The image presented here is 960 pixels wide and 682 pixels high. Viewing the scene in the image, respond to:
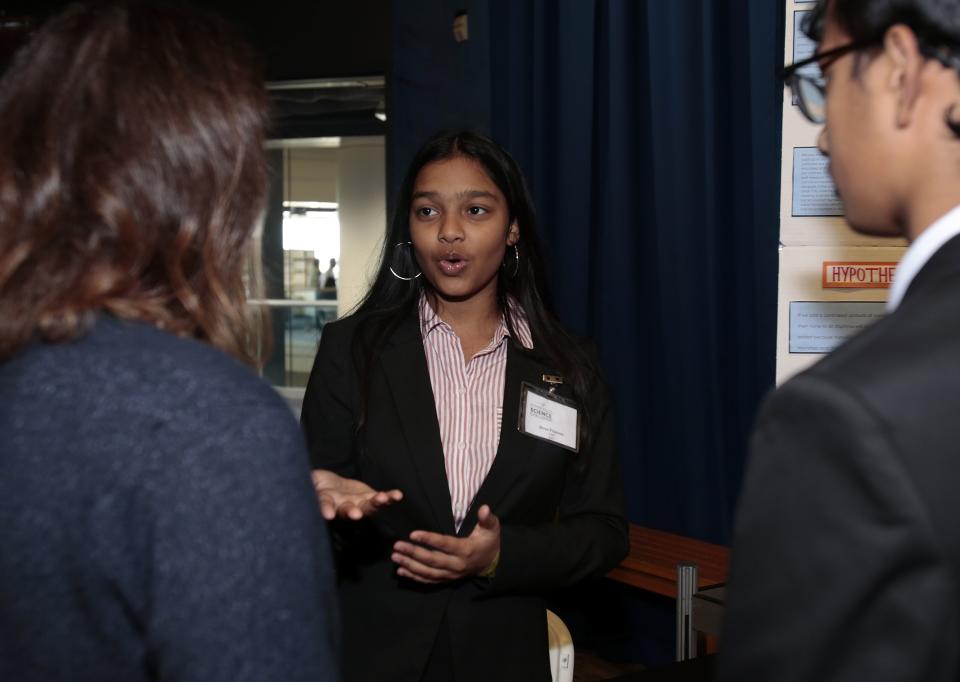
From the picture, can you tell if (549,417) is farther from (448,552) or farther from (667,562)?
(667,562)

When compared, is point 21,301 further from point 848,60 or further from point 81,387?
point 848,60

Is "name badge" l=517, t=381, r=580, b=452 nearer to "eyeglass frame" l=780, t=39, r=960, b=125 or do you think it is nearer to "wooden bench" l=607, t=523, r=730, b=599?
"wooden bench" l=607, t=523, r=730, b=599

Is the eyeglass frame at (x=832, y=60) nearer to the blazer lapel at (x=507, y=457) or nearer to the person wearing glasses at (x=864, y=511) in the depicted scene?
the person wearing glasses at (x=864, y=511)

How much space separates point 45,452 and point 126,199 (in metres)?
0.21

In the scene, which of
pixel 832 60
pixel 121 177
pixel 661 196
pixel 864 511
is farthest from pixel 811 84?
pixel 661 196

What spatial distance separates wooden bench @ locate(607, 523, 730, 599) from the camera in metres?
2.76

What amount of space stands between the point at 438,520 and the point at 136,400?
1.20 meters

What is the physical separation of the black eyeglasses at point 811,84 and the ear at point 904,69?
0.07 meters

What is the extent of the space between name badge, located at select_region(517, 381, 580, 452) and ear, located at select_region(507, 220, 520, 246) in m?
0.36

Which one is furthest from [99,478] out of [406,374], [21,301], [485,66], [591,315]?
[485,66]

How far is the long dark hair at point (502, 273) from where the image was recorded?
6.88 feet

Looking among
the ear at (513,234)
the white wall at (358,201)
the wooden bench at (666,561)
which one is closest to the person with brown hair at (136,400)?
the ear at (513,234)

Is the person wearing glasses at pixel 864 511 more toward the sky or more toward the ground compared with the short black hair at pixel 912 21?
more toward the ground

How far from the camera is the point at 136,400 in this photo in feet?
2.36
